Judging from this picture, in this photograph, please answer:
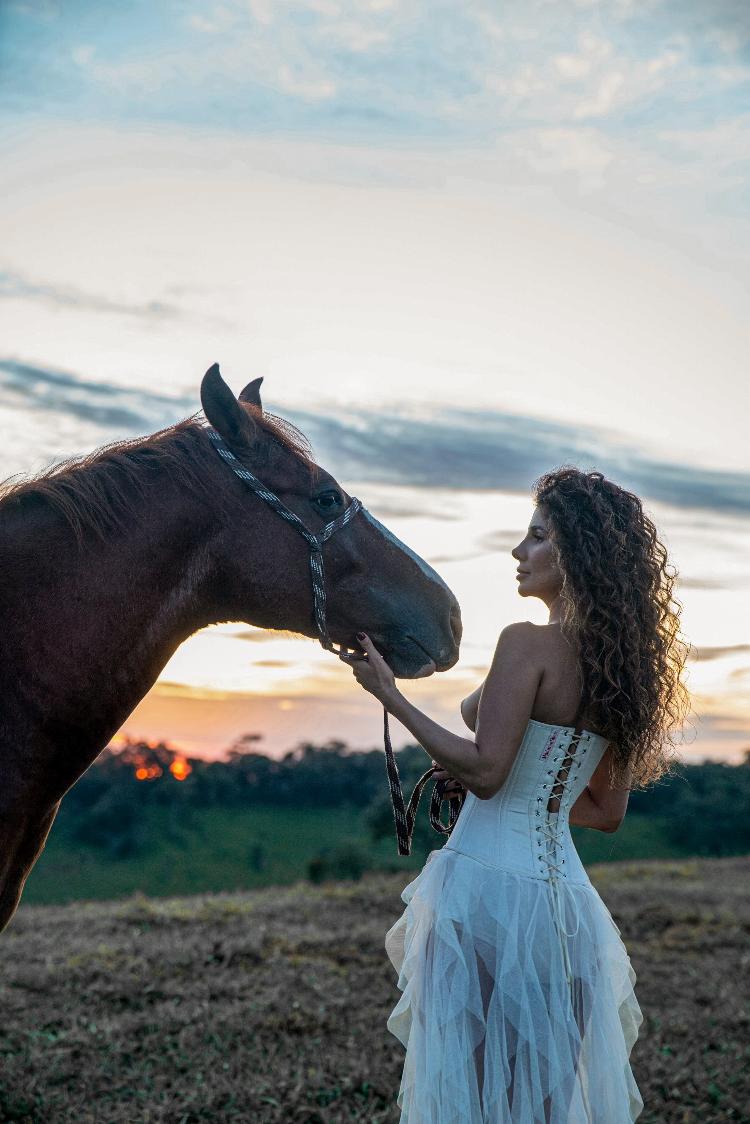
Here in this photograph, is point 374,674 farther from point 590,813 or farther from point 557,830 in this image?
point 590,813

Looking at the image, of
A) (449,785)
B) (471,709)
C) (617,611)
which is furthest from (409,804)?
(617,611)

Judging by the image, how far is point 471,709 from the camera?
3051mm

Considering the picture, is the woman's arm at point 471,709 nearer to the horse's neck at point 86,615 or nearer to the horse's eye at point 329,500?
the horse's eye at point 329,500

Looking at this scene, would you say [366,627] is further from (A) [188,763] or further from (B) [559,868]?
(A) [188,763]

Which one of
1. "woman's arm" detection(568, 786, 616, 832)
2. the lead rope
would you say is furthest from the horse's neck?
"woman's arm" detection(568, 786, 616, 832)

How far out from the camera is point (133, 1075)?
463 centimetres

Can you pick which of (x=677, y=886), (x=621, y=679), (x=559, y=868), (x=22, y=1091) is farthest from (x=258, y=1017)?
(x=677, y=886)

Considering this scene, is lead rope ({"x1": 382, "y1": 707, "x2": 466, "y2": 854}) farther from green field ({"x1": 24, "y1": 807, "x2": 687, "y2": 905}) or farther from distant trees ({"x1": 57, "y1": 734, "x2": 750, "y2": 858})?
distant trees ({"x1": 57, "y1": 734, "x2": 750, "y2": 858})

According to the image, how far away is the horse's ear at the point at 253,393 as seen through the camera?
3408mm

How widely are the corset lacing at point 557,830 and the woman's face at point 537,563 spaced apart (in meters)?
0.47

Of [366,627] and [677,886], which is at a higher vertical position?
[366,627]

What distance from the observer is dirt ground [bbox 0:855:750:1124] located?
14.6 ft

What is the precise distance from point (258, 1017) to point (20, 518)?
3.82 meters

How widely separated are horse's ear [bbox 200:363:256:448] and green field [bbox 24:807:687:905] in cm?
1637
